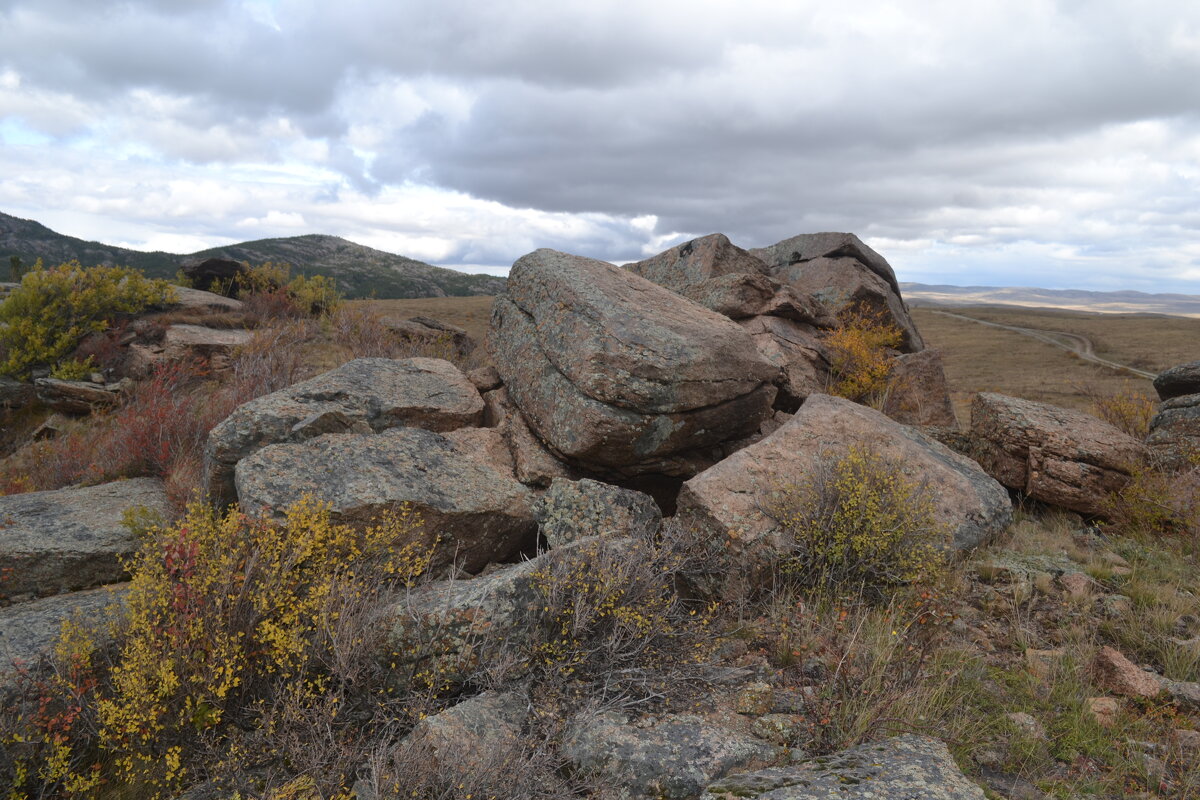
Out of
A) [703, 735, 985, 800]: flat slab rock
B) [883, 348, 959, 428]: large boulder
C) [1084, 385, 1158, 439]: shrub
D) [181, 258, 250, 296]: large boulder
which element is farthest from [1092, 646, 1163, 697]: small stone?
[181, 258, 250, 296]: large boulder

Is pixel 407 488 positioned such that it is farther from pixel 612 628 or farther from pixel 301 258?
pixel 301 258

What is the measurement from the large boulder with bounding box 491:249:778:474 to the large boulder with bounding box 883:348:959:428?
4.84 m

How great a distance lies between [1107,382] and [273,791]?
61769mm

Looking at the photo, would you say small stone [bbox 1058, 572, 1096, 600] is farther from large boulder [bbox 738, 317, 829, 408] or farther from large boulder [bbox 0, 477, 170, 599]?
large boulder [bbox 0, 477, 170, 599]

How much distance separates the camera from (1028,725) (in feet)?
16.9

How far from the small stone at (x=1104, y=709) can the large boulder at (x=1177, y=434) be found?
7045mm

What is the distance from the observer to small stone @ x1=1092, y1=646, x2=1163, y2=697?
221 inches

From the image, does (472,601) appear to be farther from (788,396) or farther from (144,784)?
(788,396)

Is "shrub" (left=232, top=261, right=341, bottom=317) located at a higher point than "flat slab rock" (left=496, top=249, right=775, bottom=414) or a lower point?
higher

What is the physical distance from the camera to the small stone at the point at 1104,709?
5.24 meters

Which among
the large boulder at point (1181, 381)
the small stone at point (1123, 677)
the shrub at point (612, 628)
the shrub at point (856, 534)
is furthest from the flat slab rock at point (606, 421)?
the large boulder at point (1181, 381)

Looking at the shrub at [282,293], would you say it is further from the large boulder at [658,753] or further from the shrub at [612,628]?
the large boulder at [658,753]

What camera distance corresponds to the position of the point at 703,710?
5.10m

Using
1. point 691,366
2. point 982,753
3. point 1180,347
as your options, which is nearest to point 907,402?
point 691,366
